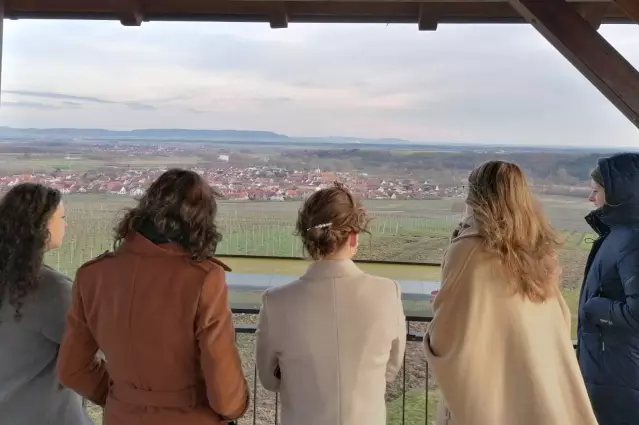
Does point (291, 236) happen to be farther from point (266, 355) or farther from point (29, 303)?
point (29, 303)

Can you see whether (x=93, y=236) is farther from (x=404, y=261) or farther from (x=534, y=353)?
(x=534, y=353)

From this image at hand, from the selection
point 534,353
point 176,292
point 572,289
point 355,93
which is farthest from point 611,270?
point 355,93

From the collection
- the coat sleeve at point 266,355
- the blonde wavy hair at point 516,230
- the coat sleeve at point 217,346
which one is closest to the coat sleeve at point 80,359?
the coat sleeve at point 217,346

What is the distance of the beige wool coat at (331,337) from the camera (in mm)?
1528

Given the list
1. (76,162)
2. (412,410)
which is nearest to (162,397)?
(76,162)

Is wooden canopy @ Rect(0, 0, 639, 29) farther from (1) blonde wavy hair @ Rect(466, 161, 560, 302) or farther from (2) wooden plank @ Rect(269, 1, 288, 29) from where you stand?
(1) blonde wavy hair @ Rect(466, 161, 560, 302)

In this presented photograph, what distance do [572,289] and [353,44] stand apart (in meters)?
1.73

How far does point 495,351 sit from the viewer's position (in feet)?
5.04

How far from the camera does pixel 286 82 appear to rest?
3.18 m

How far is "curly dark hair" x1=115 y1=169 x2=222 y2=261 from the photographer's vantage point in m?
1.43

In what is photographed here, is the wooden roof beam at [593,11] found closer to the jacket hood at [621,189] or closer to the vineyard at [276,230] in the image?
the jacket hood at [621,189]

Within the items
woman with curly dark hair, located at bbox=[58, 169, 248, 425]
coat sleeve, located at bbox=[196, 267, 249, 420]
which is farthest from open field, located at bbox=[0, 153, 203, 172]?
coat sleeve, located at bbox=[196, 267, 249, 420]

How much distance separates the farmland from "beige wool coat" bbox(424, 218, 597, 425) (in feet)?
3.67

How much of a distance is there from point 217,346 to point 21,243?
72 centimetres
